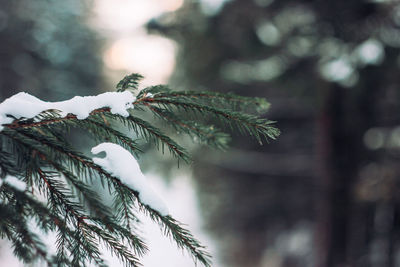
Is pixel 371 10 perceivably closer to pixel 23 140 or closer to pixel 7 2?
pixel 23 140

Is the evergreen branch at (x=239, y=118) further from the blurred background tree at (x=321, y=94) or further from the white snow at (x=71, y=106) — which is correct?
the blurred background tree at (x=321, y=94)

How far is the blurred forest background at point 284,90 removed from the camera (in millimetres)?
3701

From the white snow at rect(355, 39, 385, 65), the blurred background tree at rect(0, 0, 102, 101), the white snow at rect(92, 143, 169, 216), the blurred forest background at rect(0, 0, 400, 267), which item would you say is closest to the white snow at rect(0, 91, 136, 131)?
the white snow at rect(92, 143, 169, 216)

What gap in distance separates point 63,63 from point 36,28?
35.8 inches

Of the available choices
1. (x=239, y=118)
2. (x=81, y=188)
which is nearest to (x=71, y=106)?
(x=81, y=188)

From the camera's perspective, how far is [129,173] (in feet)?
2.71

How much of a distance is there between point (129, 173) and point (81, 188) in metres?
0.17

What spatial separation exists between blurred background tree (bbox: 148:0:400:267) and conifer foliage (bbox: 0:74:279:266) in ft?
10.00

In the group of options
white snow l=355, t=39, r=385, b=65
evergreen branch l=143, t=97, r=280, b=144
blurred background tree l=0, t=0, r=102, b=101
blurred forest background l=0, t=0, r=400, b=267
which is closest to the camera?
evergreen branch l=143, t=97, r=280, b=144

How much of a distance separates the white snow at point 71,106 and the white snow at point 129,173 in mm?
115

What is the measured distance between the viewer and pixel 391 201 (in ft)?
13.6

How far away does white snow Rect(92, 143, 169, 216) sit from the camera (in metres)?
0.81

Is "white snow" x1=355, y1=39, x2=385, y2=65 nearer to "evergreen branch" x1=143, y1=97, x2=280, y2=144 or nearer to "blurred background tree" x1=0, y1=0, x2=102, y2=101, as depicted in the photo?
"evergreen branch" x1=143, y1=97, x2=280, y2=144

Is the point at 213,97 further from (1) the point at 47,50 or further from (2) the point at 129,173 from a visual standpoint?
(1) the point at 47,50
